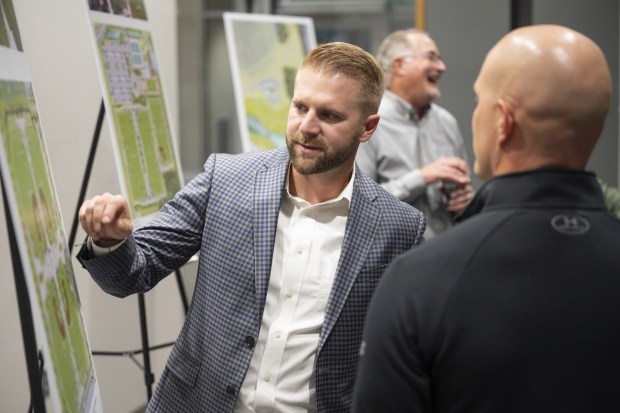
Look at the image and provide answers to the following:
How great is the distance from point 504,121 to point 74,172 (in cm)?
263

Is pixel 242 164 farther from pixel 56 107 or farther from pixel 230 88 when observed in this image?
pixel 230 88

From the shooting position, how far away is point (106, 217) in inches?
61.5

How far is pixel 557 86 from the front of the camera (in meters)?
1.08

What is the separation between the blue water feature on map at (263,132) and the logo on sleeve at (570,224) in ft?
11.2

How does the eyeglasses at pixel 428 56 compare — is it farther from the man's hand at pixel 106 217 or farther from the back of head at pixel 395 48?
the man's hand at pixel 106 217

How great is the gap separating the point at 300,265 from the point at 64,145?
1867 mm

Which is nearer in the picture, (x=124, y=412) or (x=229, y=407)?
(x=229, y=407)

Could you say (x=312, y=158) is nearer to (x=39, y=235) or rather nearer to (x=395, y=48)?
(x=39, y=235)

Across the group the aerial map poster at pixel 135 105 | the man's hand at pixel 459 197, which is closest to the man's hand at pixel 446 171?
the man's hand at pixel 459 197

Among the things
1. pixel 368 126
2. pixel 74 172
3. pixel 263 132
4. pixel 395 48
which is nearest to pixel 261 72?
pixel 263 132

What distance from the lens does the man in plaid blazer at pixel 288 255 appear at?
1.77m

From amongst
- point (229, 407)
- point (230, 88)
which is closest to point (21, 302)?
point (229, 407)

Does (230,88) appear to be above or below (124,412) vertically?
above

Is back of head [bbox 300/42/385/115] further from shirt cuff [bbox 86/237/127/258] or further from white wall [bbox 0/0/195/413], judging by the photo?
white wall [bbox 0/0/195/413]
